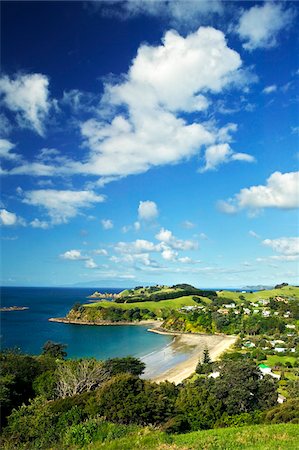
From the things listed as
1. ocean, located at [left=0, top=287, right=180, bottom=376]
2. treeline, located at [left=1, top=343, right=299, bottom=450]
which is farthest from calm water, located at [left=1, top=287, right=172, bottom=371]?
treeline, located at [left=1, top=343, right=299, bottom=450]

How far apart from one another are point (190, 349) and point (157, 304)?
207 feet

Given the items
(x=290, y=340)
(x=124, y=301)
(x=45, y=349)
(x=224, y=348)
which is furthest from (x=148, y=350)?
(x=124, y=301)

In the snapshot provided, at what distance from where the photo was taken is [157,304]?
133 metres

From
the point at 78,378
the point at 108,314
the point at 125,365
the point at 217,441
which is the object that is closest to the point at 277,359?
the point at 125,365

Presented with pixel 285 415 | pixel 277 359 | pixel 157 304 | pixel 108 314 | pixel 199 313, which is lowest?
pixel 277 359


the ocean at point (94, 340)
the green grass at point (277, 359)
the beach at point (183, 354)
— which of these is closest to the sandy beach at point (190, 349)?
the beach at point (183, 354)

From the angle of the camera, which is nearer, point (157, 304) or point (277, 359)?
A: point (277, 359)

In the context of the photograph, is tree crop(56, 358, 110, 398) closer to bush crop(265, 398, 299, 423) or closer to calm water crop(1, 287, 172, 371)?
bush crop(265, 398, 299, 423)

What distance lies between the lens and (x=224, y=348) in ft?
234

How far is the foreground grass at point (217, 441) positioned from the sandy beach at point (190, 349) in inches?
1378

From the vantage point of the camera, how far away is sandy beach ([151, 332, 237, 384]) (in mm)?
47812

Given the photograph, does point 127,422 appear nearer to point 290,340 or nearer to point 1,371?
point 1,371

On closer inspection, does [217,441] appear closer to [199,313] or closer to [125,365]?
[125,365]

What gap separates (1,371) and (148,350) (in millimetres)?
45381
